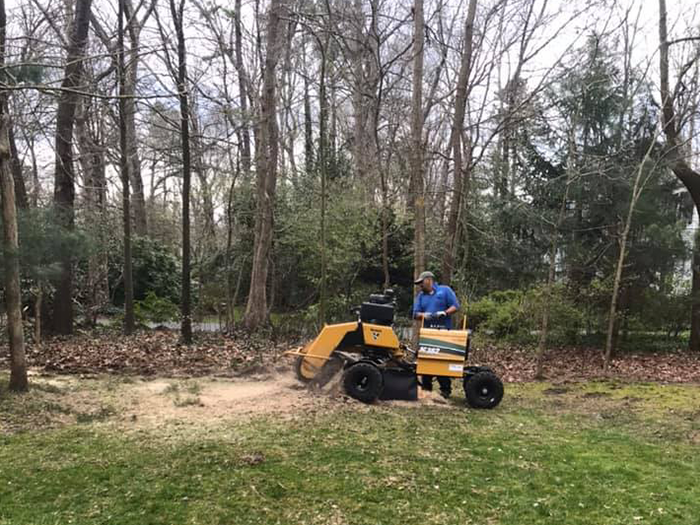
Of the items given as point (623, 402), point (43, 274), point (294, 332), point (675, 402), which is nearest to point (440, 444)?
point (623, 402)

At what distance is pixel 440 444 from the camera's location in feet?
15.5

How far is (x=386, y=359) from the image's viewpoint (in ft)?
20.7

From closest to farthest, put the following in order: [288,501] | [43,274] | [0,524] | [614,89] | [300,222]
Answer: [0,524]
[288,501]
[43,274]
[614,89]
[300,222]

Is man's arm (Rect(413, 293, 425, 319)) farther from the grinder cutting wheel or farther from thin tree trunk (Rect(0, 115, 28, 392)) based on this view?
Result: thin tree trunk (Rect(0, 115, 28, 392))

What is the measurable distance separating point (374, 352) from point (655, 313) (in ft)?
28.2

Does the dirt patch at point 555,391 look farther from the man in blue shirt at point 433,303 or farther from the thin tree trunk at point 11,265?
the thin tree trunk at point 11,265

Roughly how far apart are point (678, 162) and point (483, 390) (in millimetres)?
7655

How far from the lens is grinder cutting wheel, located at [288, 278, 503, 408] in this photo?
601 centimetres

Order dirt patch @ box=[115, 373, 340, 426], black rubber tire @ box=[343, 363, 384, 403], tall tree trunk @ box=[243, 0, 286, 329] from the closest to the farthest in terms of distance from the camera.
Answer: dirt patch @ box=[115, 373, 340, 426], black rubber tire @ box=[343, 363, 384, 403], tall tree trunk @ box=[243, 0, 286, 329]

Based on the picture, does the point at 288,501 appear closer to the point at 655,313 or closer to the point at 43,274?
the point at 43,274

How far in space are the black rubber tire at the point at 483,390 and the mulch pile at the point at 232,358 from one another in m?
2.96

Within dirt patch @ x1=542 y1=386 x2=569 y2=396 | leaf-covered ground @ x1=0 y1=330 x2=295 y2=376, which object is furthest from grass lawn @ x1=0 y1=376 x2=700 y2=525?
leaf-covered ground @ x1=0 y1=330 x2=295 y2=376

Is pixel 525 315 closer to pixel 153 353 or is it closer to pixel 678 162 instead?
pixel 678 162

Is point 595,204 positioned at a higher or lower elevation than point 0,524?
higher
